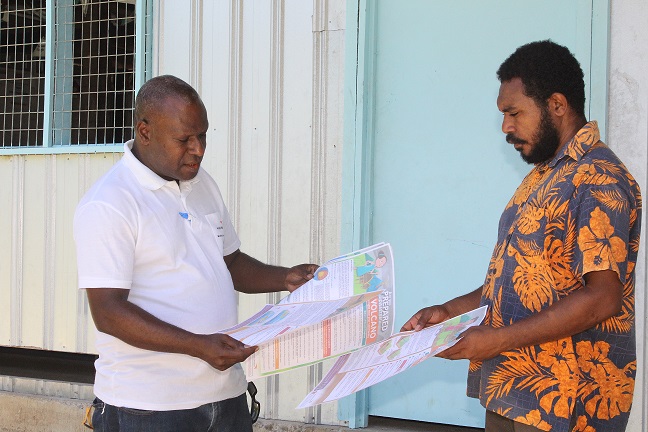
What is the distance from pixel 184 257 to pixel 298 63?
256 cm

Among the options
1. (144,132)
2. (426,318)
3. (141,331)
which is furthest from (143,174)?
(426,318)

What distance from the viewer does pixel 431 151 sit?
4.72 meters

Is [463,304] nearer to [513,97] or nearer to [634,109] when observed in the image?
[513,97]

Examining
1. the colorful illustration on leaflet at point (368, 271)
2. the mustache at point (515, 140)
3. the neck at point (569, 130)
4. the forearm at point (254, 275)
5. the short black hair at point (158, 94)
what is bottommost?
the forearm at point (254, 275)

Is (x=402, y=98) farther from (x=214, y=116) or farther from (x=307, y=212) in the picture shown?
(x=214, y=116)

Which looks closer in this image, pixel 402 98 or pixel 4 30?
pixel 402 98

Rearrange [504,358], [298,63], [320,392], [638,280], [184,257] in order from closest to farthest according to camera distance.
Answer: [320,392]
[504,358]
[184,257]
[638,280]
[298,63]

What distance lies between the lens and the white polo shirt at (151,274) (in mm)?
2516

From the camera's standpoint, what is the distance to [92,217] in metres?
→ 2.52

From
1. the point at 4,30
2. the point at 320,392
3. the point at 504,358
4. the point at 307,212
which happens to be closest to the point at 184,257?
the point at 320,392

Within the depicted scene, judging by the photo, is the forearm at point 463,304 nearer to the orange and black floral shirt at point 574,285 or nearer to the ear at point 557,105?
the orange and black floral shirt at point 574,285

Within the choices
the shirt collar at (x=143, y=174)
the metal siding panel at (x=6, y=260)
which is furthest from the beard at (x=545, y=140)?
the metal siding panel at (x=6, y=260)

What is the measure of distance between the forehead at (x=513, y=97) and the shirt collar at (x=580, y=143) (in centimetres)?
16

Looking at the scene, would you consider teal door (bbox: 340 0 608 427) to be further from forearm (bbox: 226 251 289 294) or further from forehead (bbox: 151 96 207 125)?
forehead (bbox: 151 96 207 125)
